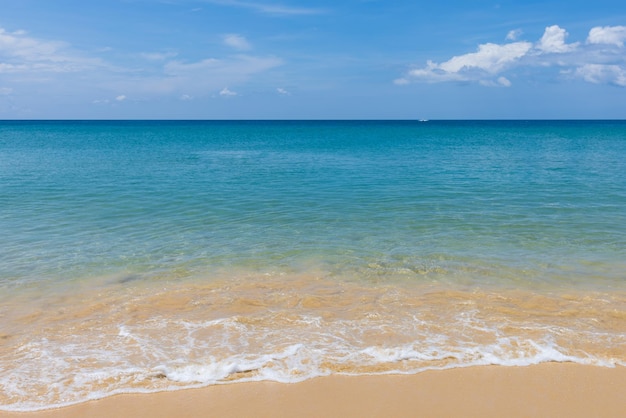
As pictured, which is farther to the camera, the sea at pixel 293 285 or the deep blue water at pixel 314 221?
the deep blue water at pixel 314 221

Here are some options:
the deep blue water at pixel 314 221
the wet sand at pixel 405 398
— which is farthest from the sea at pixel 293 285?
the wet sand at pixel 405 398

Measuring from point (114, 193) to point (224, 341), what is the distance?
16.8 m

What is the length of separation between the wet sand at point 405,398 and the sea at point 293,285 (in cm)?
26

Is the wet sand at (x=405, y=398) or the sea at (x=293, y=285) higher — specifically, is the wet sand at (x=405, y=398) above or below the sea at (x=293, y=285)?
below

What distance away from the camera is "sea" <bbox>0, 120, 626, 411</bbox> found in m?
7.81

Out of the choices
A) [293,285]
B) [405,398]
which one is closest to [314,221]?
[293,285]

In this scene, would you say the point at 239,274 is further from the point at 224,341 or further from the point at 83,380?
the point at 83,380

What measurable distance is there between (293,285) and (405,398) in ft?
15.7

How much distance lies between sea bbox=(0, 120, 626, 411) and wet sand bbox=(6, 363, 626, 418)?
26 centimetres

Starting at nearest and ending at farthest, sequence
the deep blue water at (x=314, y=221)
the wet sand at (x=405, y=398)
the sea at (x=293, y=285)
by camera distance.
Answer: the wet sand at (x=405, y=398) < the sea at (x=293, y=285) < the deep blue water at (x=314, y=221)

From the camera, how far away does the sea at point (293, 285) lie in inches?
307

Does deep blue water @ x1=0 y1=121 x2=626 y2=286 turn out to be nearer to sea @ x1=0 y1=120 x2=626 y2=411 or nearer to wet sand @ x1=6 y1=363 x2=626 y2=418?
sea @ x1=0 y1=120 x2=626 y2=411

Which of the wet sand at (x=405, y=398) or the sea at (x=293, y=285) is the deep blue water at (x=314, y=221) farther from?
the wet sand at (x=405, y=398)

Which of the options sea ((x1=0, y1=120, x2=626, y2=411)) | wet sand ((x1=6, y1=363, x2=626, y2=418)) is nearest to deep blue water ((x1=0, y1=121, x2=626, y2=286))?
sea ((x1=0, y1=120, x2=626, y2=411))
